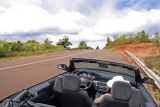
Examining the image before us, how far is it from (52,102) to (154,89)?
22.0ft

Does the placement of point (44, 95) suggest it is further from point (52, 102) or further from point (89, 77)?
Answer: point (89, 77)

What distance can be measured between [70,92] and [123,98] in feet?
2.82

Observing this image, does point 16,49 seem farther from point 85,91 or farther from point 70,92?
point 70,92

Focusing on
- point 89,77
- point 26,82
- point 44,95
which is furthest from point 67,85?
point 26,82

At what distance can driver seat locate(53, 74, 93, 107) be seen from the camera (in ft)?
14.7

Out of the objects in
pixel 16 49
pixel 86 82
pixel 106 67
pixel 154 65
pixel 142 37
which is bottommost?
pixel 16 49

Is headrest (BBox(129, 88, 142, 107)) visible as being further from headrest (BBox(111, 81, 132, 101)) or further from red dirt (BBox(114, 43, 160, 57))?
red dirt (BBox(114, 43, 160, 57))

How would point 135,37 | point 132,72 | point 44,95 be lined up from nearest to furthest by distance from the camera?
point 44,95, point 132,72, point 135,37

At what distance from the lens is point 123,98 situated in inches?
157

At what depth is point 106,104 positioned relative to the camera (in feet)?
13.3

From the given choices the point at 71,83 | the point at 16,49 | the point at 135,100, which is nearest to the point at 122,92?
the point at 135,100

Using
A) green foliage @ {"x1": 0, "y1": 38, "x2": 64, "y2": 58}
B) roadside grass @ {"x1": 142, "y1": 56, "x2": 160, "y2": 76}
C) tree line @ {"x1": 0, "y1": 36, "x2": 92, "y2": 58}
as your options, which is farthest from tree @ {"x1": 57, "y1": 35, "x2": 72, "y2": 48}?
roadside grass @ {"x1": 142, "y1": 56, "x2": 160, "y2": 76}

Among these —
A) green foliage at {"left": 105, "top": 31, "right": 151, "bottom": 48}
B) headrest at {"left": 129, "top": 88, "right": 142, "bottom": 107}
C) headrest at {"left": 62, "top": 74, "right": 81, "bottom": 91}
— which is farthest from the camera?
green foliage at {"left": 105, "top": 31, "right": 151, "bottom": 48}

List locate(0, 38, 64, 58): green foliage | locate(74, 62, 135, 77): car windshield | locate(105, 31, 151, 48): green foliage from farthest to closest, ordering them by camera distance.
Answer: locate(105, 31, 151, 48): green foliage
locate(0, 38, 64, 58): green foliage
locate(74, 62, 135, 77): car windshield
